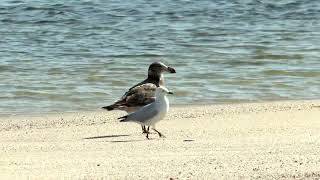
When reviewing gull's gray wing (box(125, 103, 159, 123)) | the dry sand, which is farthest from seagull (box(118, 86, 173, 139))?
the dry sand

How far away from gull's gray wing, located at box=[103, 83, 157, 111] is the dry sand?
0.27 meters

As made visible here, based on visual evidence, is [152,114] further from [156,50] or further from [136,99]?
[156,50]

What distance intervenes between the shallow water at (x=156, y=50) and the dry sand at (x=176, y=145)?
1328 mm

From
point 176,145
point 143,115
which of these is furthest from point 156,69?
point 176,145

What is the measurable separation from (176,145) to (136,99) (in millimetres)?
1785

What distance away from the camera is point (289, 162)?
8.05m

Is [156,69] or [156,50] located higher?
[156,69]

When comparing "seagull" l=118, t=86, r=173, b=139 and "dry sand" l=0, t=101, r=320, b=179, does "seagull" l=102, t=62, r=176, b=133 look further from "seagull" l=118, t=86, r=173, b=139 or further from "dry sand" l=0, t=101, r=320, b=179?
"seagull" l=118, t=86, r=173, b=139

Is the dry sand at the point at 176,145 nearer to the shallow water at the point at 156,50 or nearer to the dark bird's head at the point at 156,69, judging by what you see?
the dark bird's head at the point at 156,69

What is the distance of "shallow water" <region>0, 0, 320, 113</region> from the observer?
1418cm

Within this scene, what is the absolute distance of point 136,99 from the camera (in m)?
11.1

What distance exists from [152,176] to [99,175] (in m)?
0.41

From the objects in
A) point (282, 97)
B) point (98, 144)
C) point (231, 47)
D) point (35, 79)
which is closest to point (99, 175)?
point (98, 144)

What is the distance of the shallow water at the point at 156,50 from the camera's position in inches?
558
